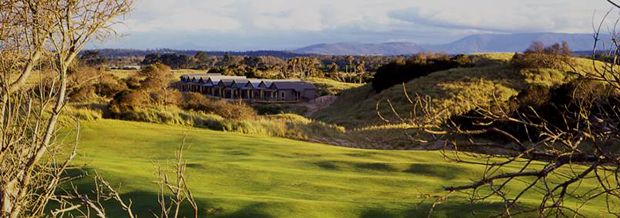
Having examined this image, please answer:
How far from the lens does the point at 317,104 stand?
60219 millimetres

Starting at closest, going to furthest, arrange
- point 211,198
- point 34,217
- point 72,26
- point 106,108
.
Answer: point 34,217 < point 72,26 < point 211,198 < point 106,108

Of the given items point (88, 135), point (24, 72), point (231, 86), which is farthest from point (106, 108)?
point (231, 86)

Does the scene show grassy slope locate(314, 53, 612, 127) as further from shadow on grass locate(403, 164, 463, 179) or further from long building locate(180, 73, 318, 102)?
shadow on grass locate(403, 164, 463, 179)

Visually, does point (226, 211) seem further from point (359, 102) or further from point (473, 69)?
point (473, 69)

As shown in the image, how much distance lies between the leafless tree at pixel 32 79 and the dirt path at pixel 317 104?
1859 inches

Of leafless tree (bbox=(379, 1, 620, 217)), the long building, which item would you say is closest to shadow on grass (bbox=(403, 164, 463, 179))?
leafless tree (bbox=(379, 1, 620, 217))

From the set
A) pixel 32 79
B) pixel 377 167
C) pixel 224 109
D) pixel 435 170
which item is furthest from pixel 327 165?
pixel 224 109

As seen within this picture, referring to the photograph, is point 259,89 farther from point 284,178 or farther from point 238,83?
point 284,178

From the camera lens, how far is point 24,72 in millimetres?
6723

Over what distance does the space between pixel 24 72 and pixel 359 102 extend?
152 ft

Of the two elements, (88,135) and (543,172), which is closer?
(543,172)

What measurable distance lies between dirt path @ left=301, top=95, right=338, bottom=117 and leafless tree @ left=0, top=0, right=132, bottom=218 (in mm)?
47221

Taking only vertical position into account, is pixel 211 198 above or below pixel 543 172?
below

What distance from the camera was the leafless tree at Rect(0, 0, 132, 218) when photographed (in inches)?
230
